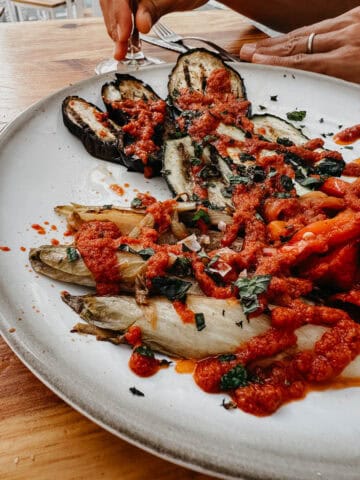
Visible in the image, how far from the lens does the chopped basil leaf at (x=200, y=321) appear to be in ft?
5.47

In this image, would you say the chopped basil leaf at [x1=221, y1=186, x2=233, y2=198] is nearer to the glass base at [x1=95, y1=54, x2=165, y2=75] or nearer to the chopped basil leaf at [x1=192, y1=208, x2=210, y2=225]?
the chopped basil leaf at [x1=192, y1=208, x2=210, y2=225]

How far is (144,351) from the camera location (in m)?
1.59

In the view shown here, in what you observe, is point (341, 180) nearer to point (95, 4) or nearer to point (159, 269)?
point (159, 269)

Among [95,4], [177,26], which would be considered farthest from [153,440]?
[95,4]

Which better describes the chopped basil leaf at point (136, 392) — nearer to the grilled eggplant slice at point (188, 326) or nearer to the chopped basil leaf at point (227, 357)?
the grilled eggplant slice at point (188, 326)

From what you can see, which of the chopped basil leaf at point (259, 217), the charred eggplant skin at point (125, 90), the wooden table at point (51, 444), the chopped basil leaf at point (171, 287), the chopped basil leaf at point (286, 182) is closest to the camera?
the wooden table at point (51, 444)

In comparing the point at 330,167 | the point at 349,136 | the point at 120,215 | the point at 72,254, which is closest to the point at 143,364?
the point at 72,254

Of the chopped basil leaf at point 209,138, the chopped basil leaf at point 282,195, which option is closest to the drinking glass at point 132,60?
the chopped basil leaf at point 209,138

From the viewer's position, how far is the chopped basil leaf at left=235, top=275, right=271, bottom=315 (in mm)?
1714

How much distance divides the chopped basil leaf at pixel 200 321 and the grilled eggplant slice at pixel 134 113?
Result: 1.23 m

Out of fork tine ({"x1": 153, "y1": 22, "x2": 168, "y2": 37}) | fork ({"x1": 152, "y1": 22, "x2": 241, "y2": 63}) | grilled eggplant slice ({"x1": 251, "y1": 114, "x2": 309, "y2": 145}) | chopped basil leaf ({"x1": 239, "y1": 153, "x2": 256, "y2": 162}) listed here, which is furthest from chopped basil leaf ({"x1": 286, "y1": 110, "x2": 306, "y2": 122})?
fork tine ({"x1": 153, "y1": 22, "x2": 168, "y2": 37})

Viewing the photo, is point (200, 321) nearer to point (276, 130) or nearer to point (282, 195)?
point (282, 195)

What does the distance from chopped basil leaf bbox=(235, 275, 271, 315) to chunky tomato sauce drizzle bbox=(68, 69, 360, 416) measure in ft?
0.06

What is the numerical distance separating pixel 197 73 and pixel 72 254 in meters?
2.14
